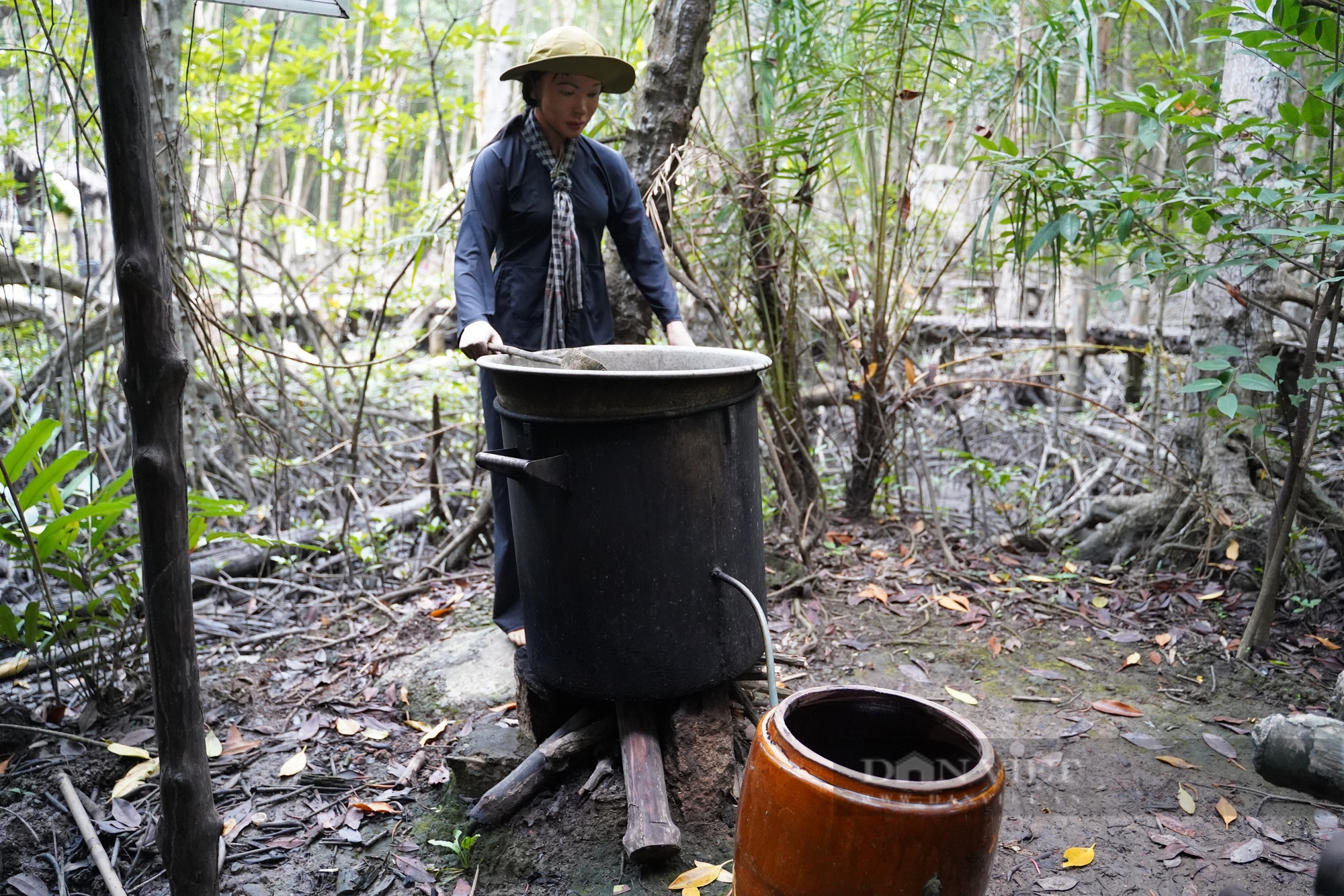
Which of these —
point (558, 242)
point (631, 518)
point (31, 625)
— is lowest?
point (31, 625)

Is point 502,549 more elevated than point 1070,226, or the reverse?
point 1070,226

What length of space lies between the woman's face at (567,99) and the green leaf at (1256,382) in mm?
2044

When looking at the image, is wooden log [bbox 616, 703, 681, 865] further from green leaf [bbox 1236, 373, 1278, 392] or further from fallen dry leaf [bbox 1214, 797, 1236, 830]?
green leaf [bbox 1236, 373, 1278, 392]

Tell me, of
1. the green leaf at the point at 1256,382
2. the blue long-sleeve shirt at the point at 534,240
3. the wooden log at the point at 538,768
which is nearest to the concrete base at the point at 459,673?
the wooden log at the point at 538,768

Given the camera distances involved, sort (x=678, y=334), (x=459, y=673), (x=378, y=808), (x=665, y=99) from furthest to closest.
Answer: (x=665, y=99) < (x=459, y=673) < (x=678, y=334) < (x=378, y=808)

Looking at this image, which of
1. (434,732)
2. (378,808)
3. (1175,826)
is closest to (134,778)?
(378,808)

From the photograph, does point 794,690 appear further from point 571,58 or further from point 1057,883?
point 571,58

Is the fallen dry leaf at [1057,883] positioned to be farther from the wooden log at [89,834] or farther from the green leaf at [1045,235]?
the wooden log at [89,834]

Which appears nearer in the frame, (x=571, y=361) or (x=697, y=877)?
(x=697, y=877)

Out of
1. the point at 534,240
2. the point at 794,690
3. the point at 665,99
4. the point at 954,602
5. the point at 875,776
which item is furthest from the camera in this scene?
the point at 954,602

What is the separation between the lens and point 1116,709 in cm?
279

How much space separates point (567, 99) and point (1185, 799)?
8.80ft

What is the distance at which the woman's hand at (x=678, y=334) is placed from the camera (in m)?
2.66

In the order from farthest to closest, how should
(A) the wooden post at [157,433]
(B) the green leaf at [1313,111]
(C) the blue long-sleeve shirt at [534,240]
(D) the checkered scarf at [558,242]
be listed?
(D) the checkered scarf at [558,242] < (C) the blue long-sleeve shirt at [534,240] < (B) the green leaf at [1313,111] < (A) the wooden post at [157,433]
